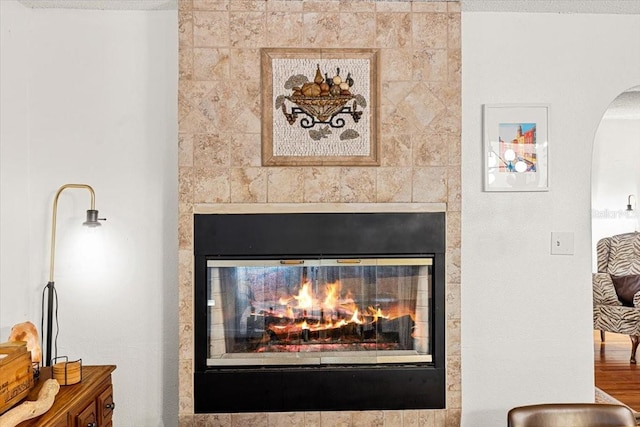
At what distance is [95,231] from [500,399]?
7.53 ft

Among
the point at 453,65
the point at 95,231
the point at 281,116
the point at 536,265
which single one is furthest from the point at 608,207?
the point at 95,231

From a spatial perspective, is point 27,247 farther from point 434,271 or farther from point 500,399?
point 500,399

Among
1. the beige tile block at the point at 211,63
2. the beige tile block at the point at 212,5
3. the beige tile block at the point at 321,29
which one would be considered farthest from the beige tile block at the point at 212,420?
the beige tile block at the point at 212,5

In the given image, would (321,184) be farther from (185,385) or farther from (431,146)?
(185,385)

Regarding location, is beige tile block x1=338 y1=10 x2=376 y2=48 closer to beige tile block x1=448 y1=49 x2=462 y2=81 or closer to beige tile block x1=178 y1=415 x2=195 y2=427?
beige tile block x1=448 y1=49 x2=462 y2=81

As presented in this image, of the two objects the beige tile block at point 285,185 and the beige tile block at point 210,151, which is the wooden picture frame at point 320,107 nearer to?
the beige tile block at point 285,185

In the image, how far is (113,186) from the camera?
2.99 metres

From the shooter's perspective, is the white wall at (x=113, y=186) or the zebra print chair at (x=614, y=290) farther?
the zebra print chair at (x=614, y=290)

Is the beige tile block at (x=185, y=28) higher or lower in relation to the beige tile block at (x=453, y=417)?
higher

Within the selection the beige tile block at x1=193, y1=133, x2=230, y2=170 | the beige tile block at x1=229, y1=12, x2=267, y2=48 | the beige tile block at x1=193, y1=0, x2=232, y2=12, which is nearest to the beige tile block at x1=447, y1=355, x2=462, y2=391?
the beige tile block at x1=193, y1=133, x2=230, y2=170

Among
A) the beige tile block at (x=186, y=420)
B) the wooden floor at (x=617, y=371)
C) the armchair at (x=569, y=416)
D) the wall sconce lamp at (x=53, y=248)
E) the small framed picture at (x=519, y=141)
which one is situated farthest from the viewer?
the wooden floor at (x=617, y=371)

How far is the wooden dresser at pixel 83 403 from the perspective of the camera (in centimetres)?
196

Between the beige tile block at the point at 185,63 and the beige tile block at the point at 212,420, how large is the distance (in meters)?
1.65

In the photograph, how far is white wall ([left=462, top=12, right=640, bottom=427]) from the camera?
301 centimetres
